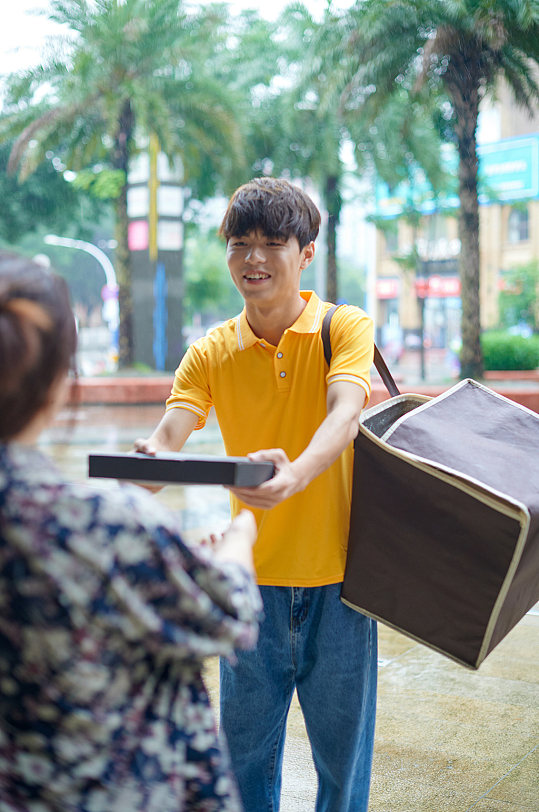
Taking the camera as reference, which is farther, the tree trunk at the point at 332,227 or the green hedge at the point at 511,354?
the tree trunk at the point at 332,227

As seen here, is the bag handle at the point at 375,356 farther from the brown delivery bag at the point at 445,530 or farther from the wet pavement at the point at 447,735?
the wet pavement at the point at 447,735

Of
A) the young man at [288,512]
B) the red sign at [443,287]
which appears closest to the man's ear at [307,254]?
the young man at [288,512]

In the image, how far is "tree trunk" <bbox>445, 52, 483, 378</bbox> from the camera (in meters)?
15.5

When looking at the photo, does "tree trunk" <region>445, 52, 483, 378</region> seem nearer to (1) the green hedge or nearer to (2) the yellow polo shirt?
(1) the green hedge

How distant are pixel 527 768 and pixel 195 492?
6081 millimetres

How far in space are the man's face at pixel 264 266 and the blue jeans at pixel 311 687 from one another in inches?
26.5

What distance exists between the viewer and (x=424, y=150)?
2169 cm

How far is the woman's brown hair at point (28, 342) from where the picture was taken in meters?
1.16

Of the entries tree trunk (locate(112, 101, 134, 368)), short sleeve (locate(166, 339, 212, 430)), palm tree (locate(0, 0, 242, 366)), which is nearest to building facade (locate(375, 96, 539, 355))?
tree trunk (locate(112, 101, 134, 368))

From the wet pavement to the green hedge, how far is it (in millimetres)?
14130

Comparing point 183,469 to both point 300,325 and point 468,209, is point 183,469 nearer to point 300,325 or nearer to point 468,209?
point 300,325

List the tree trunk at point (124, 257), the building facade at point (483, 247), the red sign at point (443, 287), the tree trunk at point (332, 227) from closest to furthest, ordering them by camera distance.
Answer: the tree trunk at point (124, 257) < the tree trunk at point (332, 227) < the building facade at point (483, 247) < the red sign at point (443, 287)

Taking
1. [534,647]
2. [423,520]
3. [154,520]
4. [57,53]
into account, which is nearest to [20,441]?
[154,520]

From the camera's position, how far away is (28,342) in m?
1.17
